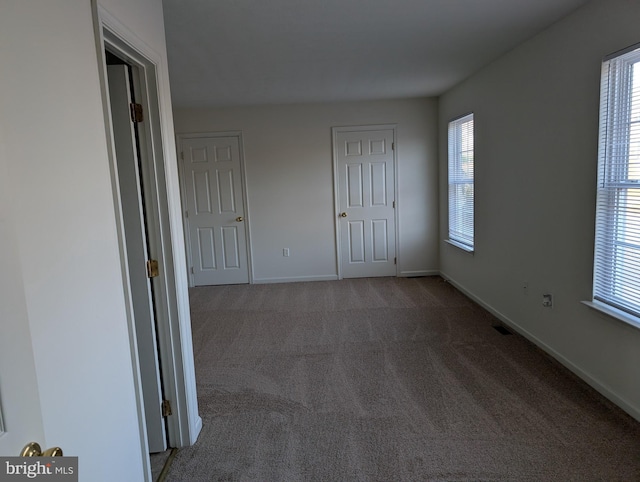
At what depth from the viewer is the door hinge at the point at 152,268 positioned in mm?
2167

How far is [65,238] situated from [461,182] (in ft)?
15.3

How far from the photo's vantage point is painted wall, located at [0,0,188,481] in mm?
1007

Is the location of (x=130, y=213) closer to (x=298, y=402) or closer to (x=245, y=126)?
(x=298, y=402)

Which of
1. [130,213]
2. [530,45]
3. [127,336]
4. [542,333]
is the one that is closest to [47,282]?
[127,336]

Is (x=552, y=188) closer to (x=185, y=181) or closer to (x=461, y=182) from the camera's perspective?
(x=461, y=182)

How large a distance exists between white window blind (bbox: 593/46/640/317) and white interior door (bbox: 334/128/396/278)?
11.2 feet

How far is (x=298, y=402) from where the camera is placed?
2775 mm

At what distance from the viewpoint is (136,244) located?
2117 mm

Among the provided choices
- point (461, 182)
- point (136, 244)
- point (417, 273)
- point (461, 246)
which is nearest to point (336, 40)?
point (136, 244)

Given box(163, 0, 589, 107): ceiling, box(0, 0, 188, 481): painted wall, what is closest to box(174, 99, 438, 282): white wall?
box(163, 0, 589, 107): ceiling

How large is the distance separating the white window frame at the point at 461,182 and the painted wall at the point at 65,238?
4044 mm

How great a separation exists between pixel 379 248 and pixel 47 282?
17.1 ft

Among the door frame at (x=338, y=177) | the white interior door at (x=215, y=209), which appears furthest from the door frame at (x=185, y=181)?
the door frame at (x=338, y=177)

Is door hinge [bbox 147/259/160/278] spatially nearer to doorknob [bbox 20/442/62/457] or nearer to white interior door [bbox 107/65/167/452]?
white interior door [bbox 107/65/167/452]
